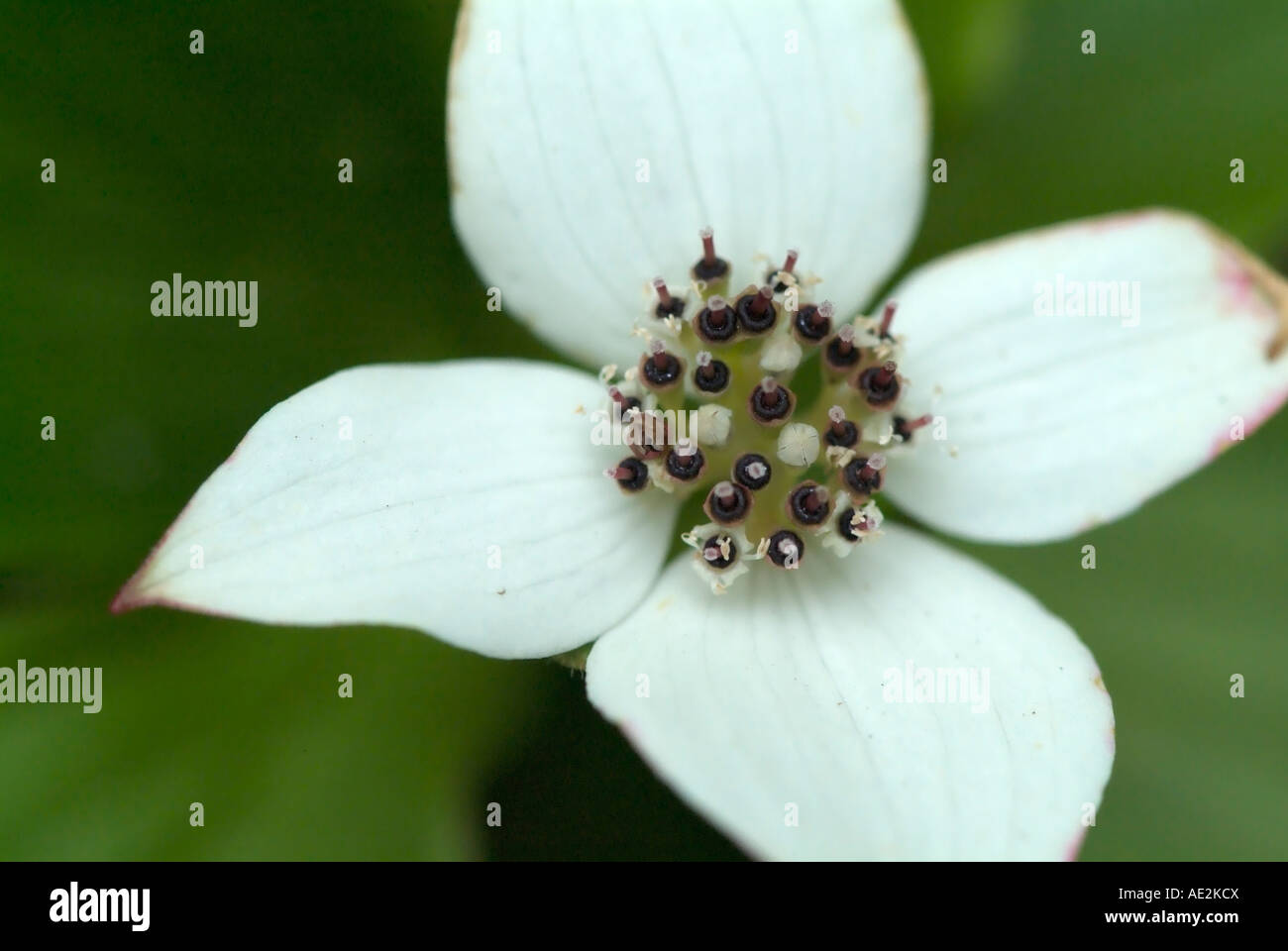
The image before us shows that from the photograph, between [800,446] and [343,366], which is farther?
[343,366]

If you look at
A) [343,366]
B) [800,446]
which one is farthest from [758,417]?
[343,366]

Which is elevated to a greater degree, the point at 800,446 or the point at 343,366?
the point at 343,366

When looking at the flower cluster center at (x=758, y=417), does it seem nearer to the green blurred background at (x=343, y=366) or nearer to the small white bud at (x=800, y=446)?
the small white bud at (x=800, y=446)

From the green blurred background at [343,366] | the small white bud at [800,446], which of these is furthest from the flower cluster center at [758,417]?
the green blurred background at [343,366]

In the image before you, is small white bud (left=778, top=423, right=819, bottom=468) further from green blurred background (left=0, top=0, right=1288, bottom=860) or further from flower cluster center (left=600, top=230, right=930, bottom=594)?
green blurred background (left=0, top=0, right=1288, bottom=860)

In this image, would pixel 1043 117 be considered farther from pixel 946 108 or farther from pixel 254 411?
pixel 254 411

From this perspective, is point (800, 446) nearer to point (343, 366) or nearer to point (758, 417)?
point (758, 417)

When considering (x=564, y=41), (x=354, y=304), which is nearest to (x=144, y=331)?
(x=354, y=304)

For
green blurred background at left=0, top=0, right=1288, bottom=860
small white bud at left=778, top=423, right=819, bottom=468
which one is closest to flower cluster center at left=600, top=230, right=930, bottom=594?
small white bud at left=778, top=423, right=819, bottom=468
